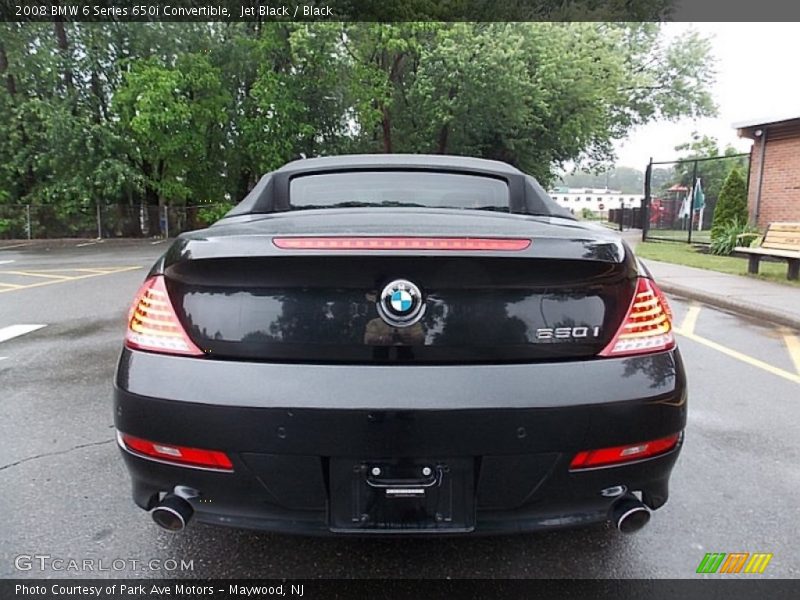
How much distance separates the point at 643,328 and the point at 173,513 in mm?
1610

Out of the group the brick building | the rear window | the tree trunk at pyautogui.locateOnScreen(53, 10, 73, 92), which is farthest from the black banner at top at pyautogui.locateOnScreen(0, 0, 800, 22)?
the rear window

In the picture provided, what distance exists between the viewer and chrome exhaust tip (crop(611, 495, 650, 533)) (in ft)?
5.98

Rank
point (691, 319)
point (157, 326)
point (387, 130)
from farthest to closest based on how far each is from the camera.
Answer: point (387, 130)
point (691, 319)
point (157, 326)

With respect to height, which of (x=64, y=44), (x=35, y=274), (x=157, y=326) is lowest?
(x=35, y=274)

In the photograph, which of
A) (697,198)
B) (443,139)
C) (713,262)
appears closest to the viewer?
(713,262)

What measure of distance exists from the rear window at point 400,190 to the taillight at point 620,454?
135 cm

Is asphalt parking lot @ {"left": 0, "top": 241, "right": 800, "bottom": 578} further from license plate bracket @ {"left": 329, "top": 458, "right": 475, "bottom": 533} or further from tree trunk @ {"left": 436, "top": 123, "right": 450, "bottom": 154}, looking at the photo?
tree trunk @ {"left": 436, "top": 123, "right": 450, "bottom": 154}

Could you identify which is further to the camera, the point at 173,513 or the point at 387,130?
the point at 387,130

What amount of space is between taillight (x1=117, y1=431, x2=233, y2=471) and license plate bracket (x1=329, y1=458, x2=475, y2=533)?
35cm

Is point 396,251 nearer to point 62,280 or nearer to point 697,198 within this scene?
point 62,280

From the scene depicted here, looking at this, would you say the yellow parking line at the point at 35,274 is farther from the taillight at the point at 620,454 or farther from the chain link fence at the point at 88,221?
the chain link fence at the point at 88,221

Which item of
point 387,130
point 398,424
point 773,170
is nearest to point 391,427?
point 398,424

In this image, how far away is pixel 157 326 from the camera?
190cm

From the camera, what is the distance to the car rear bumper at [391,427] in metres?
1.71
